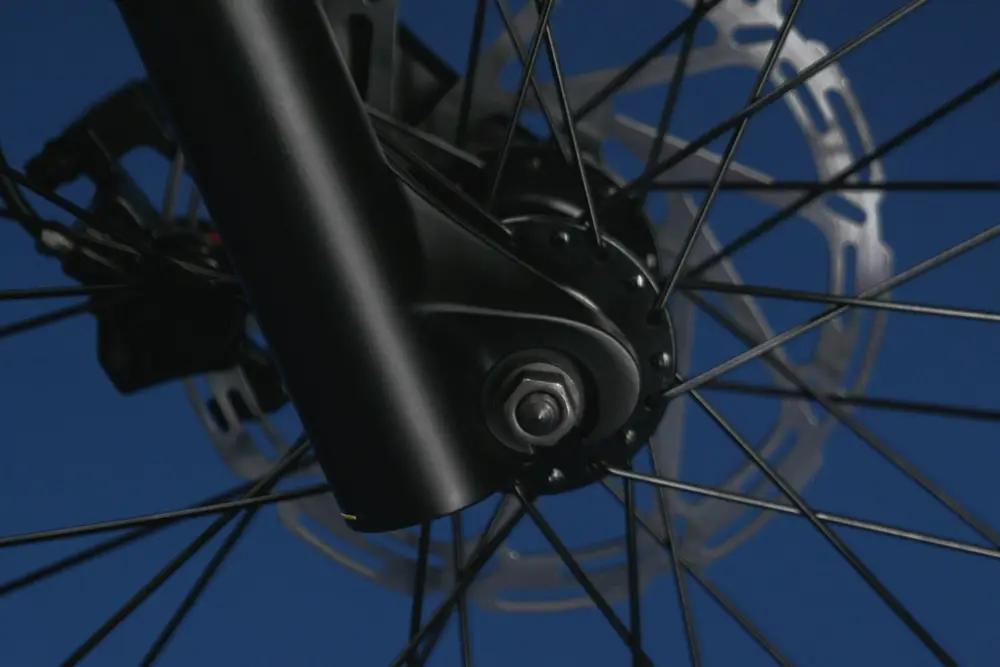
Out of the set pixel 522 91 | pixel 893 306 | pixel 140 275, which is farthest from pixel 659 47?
pixel 140 275

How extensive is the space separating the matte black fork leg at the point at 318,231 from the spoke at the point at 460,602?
0.21 m

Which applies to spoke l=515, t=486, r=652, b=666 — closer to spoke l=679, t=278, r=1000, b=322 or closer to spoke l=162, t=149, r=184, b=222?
spoke l=679, t=278, r=1000, b=322

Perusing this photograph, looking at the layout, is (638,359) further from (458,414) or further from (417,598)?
(417,598)

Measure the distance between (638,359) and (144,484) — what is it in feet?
3.34

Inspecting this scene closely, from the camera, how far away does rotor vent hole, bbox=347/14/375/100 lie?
74cm

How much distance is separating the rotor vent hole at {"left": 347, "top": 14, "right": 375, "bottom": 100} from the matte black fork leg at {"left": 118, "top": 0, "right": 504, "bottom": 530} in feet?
0.89

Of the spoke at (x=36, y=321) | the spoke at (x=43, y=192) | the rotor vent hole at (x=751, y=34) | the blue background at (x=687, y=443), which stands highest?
the spoke at (x=43, y=192)

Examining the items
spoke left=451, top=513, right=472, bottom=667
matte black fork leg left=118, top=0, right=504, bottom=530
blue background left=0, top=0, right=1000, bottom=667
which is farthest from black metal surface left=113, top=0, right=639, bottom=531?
blue background left=0, top=0, right=1000, bottom=667

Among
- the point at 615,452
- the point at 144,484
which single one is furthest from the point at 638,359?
the point at 144,484

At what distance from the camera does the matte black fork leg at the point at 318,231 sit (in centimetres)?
45

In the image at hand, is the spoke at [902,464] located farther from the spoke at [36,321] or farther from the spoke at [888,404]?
the spoke at [36,321]

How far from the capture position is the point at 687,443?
1339 millimetres

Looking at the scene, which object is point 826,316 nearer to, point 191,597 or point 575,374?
point 575,374

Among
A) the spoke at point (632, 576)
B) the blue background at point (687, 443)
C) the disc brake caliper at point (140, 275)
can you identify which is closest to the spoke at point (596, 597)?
the spoke at point (632, 576)
